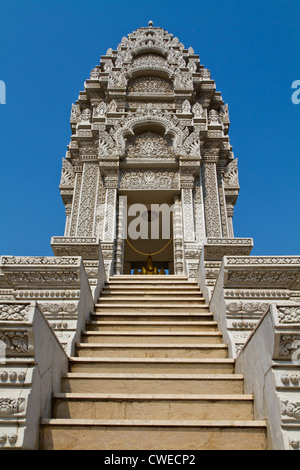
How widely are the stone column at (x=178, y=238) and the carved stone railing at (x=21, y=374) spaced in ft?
21.9

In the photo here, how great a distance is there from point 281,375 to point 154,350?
6.50 feet

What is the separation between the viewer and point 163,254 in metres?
15.0

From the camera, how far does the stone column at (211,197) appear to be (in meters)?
10.9

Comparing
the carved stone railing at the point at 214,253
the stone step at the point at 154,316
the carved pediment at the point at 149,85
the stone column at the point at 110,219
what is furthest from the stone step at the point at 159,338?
the carved pediment at the point at 149,85

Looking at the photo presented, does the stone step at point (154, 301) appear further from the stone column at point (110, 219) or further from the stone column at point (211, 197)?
the stone column at point (211, 197)

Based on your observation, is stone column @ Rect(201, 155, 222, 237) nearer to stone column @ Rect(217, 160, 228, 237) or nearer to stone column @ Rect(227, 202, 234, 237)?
stone column @ Rect(217, 160, 228, 237)

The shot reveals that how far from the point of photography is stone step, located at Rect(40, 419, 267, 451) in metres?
3.20

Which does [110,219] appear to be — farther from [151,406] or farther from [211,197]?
[151,406]

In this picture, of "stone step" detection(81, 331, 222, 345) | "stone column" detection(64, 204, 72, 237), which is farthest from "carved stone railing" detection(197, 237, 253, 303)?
"stone column" detection(64, 204, 72, 237)

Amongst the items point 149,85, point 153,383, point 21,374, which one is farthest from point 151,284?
point 149,85

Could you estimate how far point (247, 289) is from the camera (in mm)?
5320

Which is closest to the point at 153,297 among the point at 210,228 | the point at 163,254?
the point at 210,228

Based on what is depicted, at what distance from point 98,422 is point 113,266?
21.3 feet

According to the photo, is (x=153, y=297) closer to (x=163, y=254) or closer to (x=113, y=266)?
(x=113, y=266)
